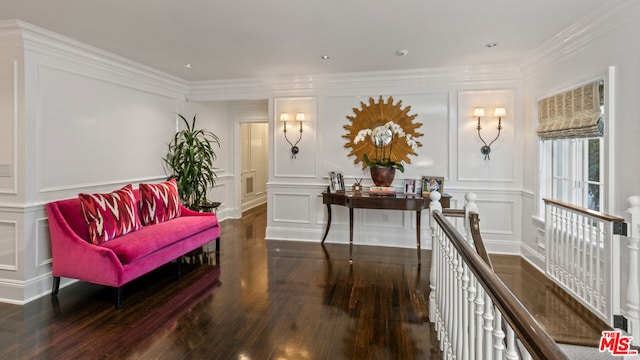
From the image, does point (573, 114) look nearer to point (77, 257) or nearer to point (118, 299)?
point (118, 299)

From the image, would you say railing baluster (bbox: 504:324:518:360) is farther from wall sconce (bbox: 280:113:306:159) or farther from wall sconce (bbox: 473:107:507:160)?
wall sconce (bbox: 280:113:306:159)

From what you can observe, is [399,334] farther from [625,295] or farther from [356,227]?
[356,227]

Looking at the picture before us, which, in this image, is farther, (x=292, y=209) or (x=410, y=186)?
(x=292, y=209)

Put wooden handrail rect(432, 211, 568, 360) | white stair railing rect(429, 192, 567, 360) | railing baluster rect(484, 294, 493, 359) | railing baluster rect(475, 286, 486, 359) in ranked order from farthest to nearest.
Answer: railing baluster rect(475, 286, 486, 359) → railing baluster rect(484, 294, 493, 359) → white stair railing rect(429, 192, 567, 360) → wooden handrail rect(432, 211, 568, 360)

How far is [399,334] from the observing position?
252 cm

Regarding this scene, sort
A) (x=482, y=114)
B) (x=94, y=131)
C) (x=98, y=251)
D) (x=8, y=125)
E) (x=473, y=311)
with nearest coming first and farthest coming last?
(x=473, y=311) < (x=98, y=251) < (x=8, y=125) < (x=94, y=131) < (x=482, y=114)

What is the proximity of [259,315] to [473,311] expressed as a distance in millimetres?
1817

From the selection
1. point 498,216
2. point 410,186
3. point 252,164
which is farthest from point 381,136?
point 252,164

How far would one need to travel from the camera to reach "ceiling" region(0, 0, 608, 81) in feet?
8.99

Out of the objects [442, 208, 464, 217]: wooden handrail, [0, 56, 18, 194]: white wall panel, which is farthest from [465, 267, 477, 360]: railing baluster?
[0, 56, 18, 194]: white wall panel

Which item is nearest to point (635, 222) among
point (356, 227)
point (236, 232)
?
point (356, 227)

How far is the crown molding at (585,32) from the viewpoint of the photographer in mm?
2625

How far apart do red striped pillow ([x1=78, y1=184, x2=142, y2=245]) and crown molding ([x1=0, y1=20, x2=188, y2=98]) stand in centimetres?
147

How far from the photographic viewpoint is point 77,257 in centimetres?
307
